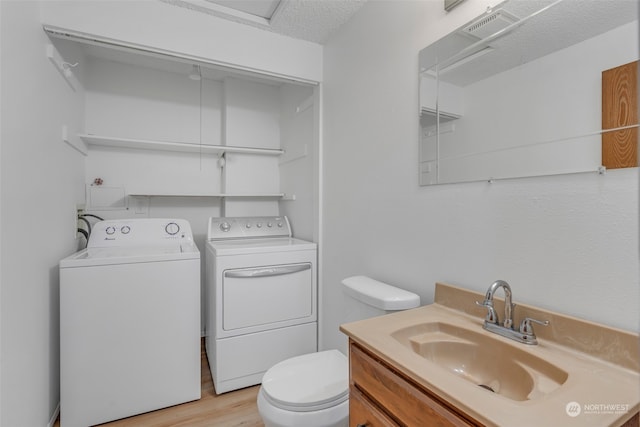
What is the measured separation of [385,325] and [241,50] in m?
1.93

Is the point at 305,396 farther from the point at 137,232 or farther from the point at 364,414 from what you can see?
the point at 137,232

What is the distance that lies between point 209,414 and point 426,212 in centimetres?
172

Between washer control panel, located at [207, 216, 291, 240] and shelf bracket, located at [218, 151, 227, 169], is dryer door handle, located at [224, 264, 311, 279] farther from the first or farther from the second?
shelf bracket, located at [218, 151, 227, 169]

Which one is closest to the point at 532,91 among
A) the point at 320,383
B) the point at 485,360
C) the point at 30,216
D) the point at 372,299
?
the point at 485,360

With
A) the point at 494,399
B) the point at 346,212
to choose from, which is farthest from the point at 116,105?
the point at 494,399

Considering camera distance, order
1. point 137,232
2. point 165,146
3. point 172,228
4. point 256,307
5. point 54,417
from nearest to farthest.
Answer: point 54,417, point 256,307, point 137,232, point 172,228, point 165,146

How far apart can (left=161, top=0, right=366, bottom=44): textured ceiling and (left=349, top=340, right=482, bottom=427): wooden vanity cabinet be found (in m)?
1.88

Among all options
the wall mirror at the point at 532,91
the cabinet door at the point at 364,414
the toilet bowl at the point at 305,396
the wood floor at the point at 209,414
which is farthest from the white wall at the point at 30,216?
the wall mirror at the point at 532,91

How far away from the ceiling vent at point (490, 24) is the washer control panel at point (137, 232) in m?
2.16

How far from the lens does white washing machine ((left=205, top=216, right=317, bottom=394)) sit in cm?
197

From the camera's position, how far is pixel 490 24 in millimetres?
1106

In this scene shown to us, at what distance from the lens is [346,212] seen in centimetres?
199

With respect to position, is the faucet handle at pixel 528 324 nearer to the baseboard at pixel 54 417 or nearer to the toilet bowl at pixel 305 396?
the toilet bowl at pixel 305 396

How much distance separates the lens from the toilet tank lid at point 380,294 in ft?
4.25
